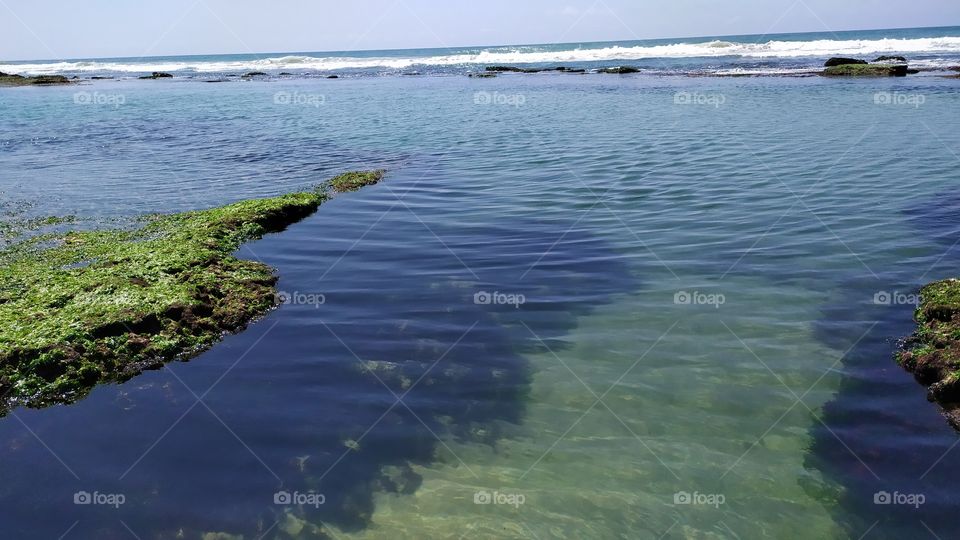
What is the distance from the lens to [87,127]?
30.0 metres

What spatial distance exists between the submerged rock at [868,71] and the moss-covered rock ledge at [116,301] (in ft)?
148

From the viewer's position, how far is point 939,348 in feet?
24.0

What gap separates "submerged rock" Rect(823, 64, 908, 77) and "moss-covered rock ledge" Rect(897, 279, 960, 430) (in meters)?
42.0

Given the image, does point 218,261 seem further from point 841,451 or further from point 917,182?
point 917,182

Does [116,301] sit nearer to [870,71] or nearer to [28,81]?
[870,71]

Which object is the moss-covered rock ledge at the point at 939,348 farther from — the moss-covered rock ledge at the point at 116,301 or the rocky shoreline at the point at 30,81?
the rocky shoreline at the point at 30,81

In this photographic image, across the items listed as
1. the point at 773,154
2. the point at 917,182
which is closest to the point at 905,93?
the point at 773,154

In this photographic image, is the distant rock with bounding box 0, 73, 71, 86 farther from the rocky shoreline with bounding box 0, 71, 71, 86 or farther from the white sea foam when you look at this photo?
the white sea foam

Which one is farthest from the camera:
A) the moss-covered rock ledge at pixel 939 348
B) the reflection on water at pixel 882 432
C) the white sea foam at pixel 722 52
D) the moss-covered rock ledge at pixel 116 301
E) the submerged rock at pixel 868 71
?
the white sea foam at pixel 722 52

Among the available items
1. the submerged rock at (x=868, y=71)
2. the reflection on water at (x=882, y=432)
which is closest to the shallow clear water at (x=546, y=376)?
the reflection on water at (x=882, y=432)

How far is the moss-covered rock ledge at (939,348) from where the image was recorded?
21.6 ft

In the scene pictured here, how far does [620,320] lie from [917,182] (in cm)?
1071

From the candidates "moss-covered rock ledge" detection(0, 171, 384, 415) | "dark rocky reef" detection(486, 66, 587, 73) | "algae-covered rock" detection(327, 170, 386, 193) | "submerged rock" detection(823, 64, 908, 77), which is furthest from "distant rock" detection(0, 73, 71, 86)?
"submerged rock" detection(823, 64, 908, 77)

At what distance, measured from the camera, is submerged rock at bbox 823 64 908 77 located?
42969 mm
